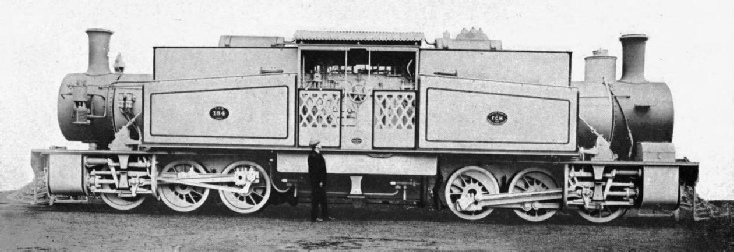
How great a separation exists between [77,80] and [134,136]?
1.62 m

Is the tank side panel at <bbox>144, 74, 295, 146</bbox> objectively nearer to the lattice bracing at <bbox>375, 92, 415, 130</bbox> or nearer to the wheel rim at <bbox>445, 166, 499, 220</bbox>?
the lattice bracing at <bbox>375, 92, 415, 130</bbox>

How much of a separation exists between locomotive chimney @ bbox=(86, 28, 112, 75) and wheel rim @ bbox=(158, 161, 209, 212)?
2719 mm

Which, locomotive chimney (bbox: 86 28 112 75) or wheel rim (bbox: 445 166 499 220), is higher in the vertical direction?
locomotive chimney (bbox: 86 28 112 75)

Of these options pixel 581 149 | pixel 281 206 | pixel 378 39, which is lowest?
pixel 281 206

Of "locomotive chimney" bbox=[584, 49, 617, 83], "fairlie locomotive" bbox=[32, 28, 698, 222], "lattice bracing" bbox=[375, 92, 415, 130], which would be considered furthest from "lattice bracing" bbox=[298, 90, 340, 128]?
"locomotive chimney" bbox=[584, 49, 617, 83]

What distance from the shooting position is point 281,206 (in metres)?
20.3

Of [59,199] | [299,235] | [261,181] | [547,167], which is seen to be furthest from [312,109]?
[59,199]

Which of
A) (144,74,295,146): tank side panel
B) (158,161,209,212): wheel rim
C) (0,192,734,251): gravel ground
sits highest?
(144,74,295,146): tank side panel

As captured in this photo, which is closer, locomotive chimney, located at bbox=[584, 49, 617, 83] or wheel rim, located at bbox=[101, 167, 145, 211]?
wheel rim, located at bbox=[101, 167, 145, 211]

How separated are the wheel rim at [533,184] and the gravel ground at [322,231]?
0.21m

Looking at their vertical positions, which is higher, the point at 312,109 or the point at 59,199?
the point at 312,109

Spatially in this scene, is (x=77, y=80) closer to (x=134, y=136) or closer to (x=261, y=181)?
(x=134, y=136)

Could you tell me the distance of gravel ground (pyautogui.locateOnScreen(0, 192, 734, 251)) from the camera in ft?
42.5

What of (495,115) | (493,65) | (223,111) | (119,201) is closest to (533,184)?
(495,115)
